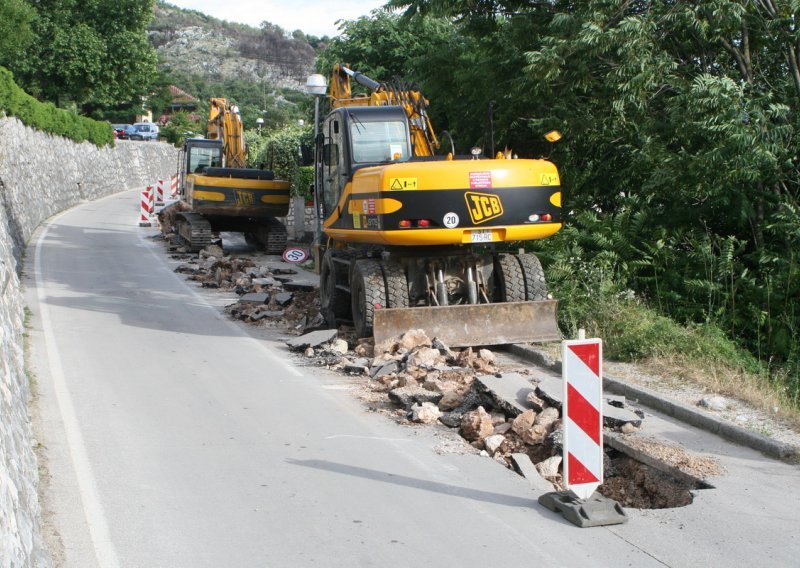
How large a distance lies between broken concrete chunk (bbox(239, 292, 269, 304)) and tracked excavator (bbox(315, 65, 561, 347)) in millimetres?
2469

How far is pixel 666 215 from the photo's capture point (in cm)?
1479

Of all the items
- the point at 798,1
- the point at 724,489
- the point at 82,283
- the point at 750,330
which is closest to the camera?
the point at 724,489

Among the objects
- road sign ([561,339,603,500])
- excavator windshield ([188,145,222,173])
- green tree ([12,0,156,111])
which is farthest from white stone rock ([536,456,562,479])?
green tree ([12,0,156,111])

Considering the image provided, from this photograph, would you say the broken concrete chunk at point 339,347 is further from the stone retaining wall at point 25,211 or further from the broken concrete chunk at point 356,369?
the stone retaining wall at point 25,211

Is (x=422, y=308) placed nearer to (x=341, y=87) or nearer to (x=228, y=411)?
(x=228, y=411)

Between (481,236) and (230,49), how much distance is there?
180308 mm

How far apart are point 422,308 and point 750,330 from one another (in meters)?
4.89

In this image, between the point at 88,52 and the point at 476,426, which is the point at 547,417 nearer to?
the point at 476,426

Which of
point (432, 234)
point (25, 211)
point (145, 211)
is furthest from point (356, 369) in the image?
point (145, 211)

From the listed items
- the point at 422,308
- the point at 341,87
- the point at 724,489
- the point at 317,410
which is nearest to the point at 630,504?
the point at 724,489

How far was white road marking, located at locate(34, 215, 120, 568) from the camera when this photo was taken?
5730mm

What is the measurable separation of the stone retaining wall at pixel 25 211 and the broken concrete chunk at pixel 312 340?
3.30m

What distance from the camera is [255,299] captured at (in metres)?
15.9

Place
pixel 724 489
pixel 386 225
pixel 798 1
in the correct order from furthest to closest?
pixel 798 1 → pixel 386 225 → pixel 724 489
